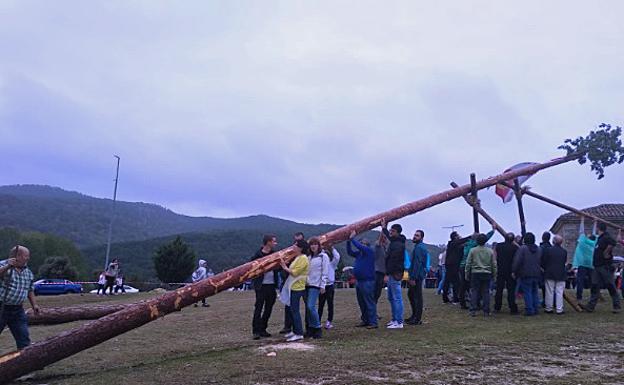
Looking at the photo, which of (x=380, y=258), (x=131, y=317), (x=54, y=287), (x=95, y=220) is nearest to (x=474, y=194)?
(x=380, y=258)

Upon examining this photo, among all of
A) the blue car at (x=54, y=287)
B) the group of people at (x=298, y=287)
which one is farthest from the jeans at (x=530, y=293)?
the blue car at (x=54, y=287)

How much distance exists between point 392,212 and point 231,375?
20.3 ft

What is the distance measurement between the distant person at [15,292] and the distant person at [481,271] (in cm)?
798

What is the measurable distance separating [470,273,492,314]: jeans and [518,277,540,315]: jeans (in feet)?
2.48

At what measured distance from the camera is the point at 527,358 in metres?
7.24

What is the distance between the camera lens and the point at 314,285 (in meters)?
9.36

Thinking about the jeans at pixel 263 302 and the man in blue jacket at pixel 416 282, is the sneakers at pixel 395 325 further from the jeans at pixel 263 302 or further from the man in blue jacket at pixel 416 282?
the jeans at pixel 263 302

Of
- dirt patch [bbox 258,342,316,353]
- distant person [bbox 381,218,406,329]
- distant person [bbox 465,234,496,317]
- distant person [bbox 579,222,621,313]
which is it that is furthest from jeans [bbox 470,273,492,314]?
dirt patch [bbox 258,342,316,353]

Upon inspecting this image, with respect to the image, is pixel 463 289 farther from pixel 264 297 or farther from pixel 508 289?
pixel 264 297

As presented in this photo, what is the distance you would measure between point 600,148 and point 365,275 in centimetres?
867

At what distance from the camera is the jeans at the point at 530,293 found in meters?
11.6

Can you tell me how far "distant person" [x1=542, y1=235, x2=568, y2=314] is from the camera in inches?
471

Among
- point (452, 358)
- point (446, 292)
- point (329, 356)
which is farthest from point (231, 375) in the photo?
point (446, 292)

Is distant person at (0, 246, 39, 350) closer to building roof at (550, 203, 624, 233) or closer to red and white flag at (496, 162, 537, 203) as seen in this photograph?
red and white flag at (496, 162, 537, 203)
